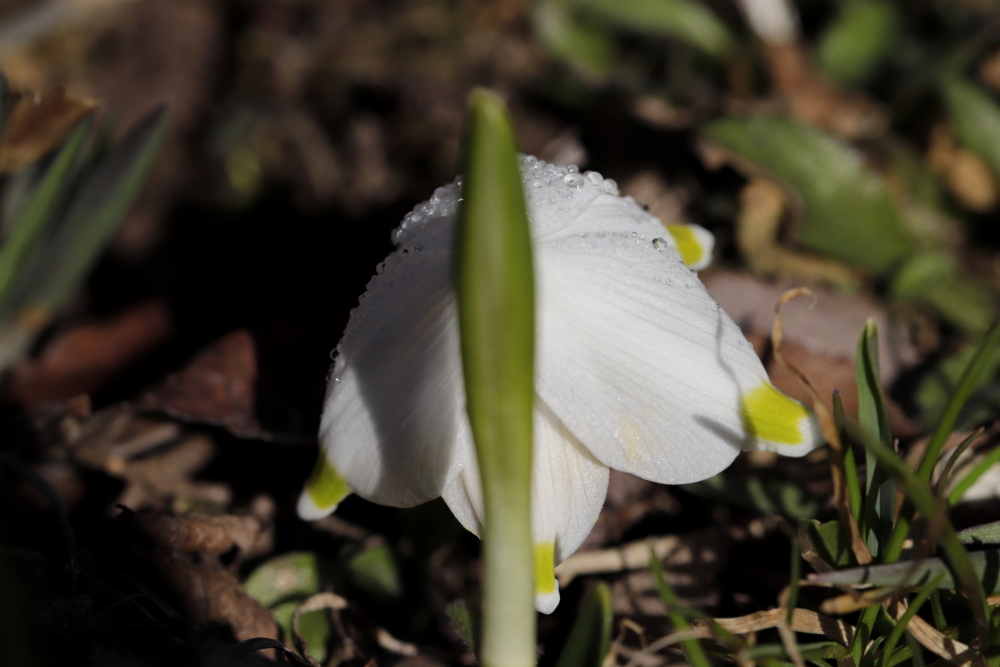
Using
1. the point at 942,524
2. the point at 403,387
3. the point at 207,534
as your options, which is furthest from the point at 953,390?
the point at 207,534

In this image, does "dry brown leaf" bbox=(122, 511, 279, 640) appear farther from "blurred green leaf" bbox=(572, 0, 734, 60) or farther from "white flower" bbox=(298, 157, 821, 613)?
"blurred green leaf" bbox=(572, 0, 734, 60)

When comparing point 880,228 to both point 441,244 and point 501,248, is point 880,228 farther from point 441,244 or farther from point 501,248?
point 501,248

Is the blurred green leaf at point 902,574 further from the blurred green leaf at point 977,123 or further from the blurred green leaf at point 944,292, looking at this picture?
the blurred green leaf at point 977,123

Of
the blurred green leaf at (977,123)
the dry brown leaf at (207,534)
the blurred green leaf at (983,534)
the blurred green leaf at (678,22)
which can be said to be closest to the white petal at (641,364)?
the blurred green leaf at (983,534)

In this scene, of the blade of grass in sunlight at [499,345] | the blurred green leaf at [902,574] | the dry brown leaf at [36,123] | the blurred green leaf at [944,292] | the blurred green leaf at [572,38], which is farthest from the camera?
the blurred green leaf at [572,38]

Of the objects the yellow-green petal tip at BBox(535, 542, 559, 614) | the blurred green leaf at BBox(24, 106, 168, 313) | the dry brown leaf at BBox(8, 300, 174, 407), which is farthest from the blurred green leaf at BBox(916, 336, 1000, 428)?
the dry brown leaf at BBox(8, 300, 174, 407)

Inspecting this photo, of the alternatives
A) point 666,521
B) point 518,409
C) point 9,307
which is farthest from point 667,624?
point 9,307

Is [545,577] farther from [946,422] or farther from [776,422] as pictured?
[946,422]
